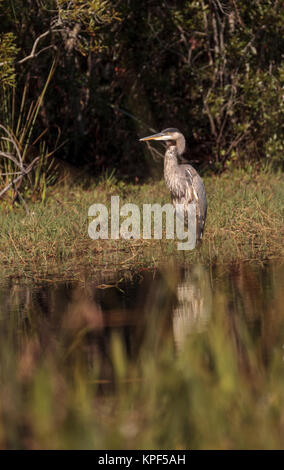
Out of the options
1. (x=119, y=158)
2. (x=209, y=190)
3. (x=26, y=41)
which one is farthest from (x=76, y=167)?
(x=209, y=190)

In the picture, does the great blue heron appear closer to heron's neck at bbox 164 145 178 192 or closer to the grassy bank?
heron's neck at bbox 164 145 178 192

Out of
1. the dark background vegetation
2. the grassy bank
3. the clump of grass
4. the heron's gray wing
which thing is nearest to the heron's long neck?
the heron's gray wing

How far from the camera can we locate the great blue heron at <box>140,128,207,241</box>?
8.30 metres

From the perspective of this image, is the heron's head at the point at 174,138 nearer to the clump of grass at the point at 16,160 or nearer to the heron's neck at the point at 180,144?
the heron's neck at the point at 180,144

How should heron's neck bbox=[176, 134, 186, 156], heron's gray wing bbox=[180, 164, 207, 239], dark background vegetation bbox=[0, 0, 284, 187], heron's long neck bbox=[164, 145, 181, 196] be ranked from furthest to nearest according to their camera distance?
dark background vegetation bbox=[0, 0, 284, 187] < heron's neck bbox=[176, 134, 186, 156] < heron's long neck bbox=[164, 145, 181, 196] < heron's gray wing bbox=[180, 164, 207, 239]

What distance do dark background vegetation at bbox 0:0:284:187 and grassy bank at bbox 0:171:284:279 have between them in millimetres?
2291

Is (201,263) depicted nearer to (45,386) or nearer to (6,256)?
(6,256)

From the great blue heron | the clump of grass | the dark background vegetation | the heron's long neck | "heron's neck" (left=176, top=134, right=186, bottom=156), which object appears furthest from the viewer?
the dark background vegetation

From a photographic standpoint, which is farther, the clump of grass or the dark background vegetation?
the dark background vegetation

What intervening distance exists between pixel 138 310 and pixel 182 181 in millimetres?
3195

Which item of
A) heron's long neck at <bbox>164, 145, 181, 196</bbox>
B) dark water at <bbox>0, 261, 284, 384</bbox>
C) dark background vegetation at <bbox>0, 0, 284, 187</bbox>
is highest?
dark water at <bbox>0, 261, 284, 384</bbox>

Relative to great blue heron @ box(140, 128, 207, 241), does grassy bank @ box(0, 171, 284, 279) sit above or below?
below

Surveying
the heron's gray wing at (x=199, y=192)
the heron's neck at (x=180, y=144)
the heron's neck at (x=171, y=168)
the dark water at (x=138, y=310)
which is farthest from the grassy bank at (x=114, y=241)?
the heron's neck at (x=180, y=144)

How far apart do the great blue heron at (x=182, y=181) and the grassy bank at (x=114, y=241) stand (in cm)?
24
